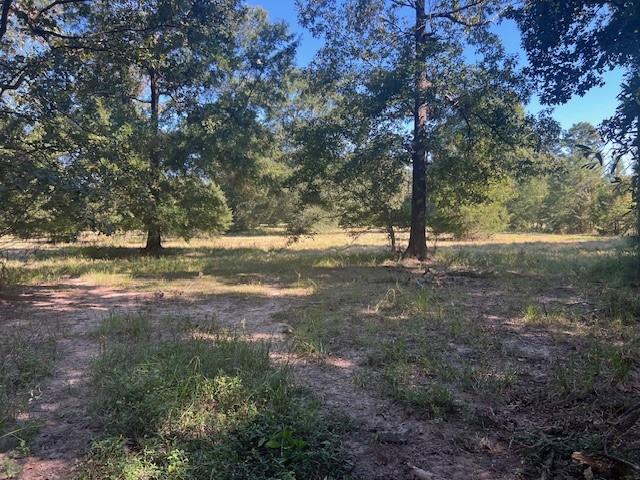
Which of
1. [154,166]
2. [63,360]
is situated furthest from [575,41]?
[154,166]

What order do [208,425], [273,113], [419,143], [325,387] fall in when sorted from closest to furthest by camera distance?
[208,425] < [325,387] < [419,143] < [273,113]

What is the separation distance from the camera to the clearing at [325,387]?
287 centimetres

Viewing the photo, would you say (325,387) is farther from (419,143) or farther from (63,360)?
(419,143)

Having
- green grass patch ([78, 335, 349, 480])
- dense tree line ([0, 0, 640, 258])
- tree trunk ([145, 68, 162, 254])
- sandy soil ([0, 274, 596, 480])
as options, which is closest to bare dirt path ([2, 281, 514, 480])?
sandy soil ([0, 274, 596, 480])

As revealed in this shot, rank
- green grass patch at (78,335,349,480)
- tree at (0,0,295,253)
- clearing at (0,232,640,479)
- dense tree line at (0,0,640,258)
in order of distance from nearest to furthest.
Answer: green grass patch at (78,335,349,480)
clearing at (0,232,640,479)
dense tree line at (0,0,640,258)
tree at (0,0,295,253)

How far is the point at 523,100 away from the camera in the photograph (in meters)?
11.2

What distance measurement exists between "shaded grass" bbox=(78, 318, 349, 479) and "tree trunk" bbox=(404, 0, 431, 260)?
29.5 ft

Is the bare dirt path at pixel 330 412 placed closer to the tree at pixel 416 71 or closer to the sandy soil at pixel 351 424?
the sandy soil at pixel 351 424

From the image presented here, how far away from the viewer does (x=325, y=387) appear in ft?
13.6

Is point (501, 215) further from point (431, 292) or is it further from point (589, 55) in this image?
point (589, 55)

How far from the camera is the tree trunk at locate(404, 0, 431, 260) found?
1120 cm

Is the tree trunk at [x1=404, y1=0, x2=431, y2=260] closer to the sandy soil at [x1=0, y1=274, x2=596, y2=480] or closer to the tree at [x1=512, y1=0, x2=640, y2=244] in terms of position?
the tree at [x1=512, y1=0, x2=640, y2=244]

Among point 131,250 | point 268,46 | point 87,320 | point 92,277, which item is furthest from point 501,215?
point 87,320

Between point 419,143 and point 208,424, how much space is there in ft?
33.5
